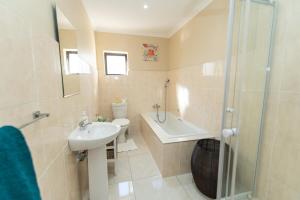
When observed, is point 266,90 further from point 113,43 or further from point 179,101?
point 113,43

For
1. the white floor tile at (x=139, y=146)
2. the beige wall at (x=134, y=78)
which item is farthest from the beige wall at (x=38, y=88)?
the beige wall at (x=134, y=78)

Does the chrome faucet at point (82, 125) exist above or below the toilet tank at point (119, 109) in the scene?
above

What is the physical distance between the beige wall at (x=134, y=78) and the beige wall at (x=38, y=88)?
1.99m

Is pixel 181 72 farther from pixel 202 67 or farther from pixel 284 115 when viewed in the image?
pixel 284 115

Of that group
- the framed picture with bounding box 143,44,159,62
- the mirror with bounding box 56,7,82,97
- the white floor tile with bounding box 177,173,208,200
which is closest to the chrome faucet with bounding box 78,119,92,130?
the mirror with bounding box 56,7,82,97

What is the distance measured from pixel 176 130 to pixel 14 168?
9.03 ft

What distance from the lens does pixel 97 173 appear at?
54.4 inches

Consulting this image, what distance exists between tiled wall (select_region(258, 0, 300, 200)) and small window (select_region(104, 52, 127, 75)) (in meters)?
2.81

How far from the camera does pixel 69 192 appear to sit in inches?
44.8

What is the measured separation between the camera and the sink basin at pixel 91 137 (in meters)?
1.16

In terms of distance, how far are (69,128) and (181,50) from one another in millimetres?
2479

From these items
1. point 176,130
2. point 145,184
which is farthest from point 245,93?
point 176,130

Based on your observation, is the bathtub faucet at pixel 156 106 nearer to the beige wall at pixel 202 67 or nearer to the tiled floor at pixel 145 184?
the beige wall at pixel 202 67

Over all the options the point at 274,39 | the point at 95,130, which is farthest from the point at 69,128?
the point at 274,39
